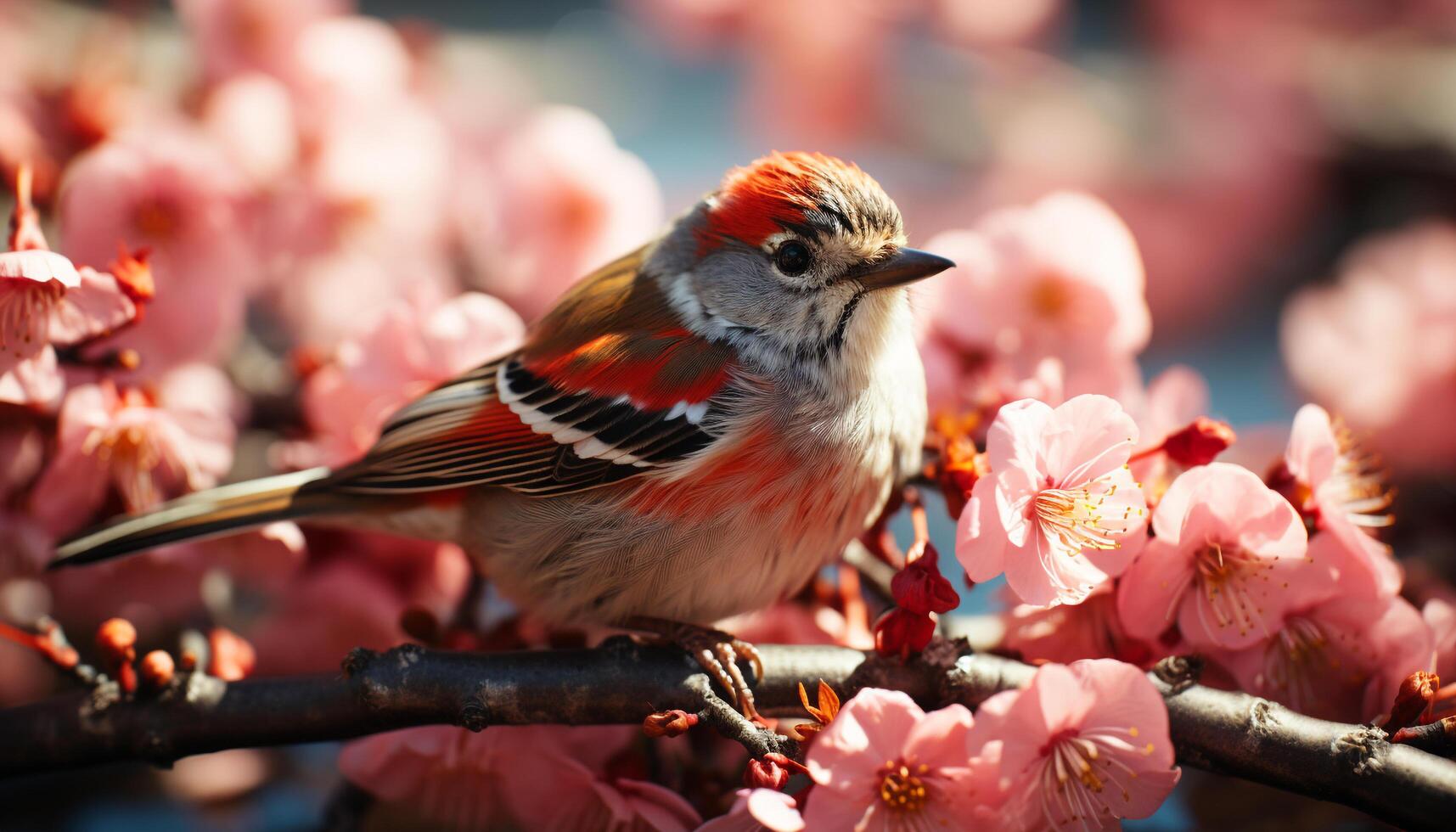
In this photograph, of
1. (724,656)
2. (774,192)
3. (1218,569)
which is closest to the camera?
(1218,569)

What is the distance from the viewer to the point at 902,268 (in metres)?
1.64

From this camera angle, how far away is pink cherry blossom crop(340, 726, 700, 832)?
157cm

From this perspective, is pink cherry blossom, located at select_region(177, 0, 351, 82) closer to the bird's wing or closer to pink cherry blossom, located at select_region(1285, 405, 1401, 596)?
the bird's wing

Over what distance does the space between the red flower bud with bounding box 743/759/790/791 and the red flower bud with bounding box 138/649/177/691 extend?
85cm

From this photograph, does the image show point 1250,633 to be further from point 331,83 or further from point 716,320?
point 331,83

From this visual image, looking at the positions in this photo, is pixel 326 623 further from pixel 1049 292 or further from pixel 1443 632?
pixel 1443 632

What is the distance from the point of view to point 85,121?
2.17m

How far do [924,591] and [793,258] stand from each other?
2.10 feet

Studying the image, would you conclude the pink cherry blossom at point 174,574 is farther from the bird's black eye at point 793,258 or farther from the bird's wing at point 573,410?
the bird's black eye at point 793,258

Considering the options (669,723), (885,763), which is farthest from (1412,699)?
(669,723)

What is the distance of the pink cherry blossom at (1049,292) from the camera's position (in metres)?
1.85

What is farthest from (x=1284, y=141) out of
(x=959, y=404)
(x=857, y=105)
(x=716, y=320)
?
Answer: (x=716, y=320)

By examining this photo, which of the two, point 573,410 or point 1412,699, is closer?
point 1412,699

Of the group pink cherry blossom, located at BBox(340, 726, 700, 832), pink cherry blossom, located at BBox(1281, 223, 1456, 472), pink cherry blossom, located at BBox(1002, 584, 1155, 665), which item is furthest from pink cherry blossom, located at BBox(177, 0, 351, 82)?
pink cherry blossom, located at BBox(1281, 223, 1456, 472)
